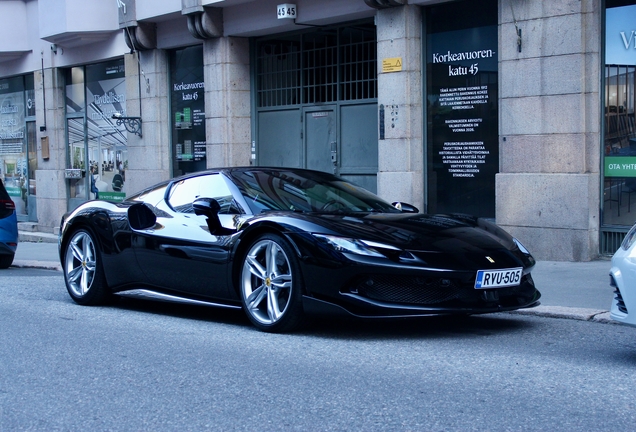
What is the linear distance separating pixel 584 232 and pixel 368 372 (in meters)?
6.20

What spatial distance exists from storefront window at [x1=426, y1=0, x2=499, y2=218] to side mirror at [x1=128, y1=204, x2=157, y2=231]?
582 cm

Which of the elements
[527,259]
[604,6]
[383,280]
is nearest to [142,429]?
[383,280]

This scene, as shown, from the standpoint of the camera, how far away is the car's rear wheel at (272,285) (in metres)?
6.56

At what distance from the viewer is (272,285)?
265 inches

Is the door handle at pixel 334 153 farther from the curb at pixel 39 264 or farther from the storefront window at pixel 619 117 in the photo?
the storefront window at pixel 619 117

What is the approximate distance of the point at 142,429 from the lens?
446 centimetres

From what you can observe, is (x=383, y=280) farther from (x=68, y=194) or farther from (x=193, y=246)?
(x=68, y=194)

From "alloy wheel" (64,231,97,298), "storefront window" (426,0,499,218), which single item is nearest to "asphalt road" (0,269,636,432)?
"alloy wheel" (64,231,97,298)

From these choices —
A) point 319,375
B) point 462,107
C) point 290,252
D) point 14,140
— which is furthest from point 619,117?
point 14,140

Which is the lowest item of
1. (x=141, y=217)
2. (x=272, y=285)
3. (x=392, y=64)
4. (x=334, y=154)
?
(x=272, y=285)

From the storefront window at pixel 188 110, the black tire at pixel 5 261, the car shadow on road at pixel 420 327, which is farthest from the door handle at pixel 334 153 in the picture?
the car shadow on road at pixel 420 327

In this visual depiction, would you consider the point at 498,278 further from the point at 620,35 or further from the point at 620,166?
the point at 620,35

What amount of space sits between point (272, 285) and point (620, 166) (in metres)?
6.00

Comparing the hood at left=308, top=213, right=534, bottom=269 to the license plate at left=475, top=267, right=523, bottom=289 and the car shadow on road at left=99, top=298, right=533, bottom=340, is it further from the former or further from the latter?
the car shadow on road at left=99, top=298, right=533, bottom=340
